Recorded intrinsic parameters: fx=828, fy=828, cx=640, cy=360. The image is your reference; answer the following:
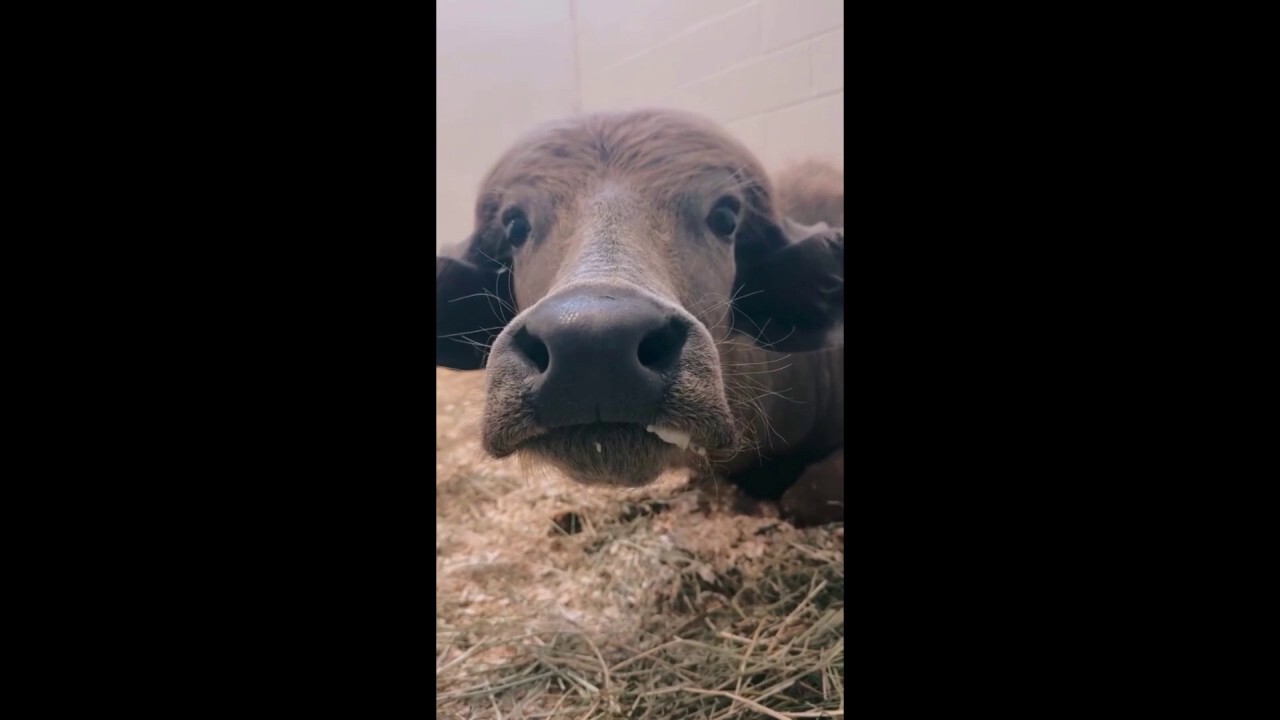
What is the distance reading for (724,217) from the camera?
175 centimetres

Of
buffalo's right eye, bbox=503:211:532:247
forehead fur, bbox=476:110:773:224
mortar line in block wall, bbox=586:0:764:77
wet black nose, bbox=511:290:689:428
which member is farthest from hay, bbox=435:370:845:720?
mortar line in block wall, bbox=586:0:764:77

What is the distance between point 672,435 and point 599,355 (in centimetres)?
23

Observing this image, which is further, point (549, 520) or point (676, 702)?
point (549, 520)

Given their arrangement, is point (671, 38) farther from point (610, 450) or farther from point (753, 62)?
point (610, 450)

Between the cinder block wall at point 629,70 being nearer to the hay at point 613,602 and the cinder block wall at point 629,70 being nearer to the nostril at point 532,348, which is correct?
the nostril at point 532,348

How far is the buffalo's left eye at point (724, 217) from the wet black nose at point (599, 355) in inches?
10.2

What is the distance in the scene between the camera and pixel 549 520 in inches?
73.0

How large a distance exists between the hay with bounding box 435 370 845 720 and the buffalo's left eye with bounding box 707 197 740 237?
20.8 inches

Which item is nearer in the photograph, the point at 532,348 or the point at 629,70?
the point at 532,348

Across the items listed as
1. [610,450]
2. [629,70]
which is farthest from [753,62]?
[610,450]

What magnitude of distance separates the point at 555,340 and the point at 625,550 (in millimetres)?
570

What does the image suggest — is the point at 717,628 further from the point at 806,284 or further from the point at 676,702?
the point at 806,284

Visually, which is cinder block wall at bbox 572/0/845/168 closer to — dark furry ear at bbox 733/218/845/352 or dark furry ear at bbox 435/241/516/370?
dark furry ear at bbox 733/218/845/352

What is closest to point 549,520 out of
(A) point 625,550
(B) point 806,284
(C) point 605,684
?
(A) point 625,550
